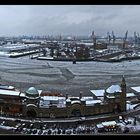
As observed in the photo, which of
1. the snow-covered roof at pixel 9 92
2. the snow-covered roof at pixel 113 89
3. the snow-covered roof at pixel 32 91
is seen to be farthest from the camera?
the snow-covered roof at pixel 113 89

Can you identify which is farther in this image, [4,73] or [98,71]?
[98,71]

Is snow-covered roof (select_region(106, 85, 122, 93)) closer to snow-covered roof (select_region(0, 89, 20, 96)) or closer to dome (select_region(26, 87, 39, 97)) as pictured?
dome (select_region(26, 87, 39, 97))

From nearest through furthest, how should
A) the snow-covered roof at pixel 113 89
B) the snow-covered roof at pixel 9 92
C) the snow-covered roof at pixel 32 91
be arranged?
the snow-covered roof at pixel 32 91, the snow-covered roof at pixel 9 92, the snow-covered roof at pixel 113 89

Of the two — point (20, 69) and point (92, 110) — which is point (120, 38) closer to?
point (92, 110)

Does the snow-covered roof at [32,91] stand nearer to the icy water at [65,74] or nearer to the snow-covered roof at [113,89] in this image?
the icy water at [65,74]

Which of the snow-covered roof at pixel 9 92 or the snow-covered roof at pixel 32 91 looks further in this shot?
Answer: the snow-covered roof at pixel 9 92

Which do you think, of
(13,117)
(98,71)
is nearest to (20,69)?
(13,117)

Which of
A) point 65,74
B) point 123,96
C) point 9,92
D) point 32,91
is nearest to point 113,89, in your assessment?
point 123,96

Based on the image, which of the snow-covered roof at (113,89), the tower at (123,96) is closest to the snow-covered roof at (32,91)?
Answer: the snow-covered roof at (113,89)
